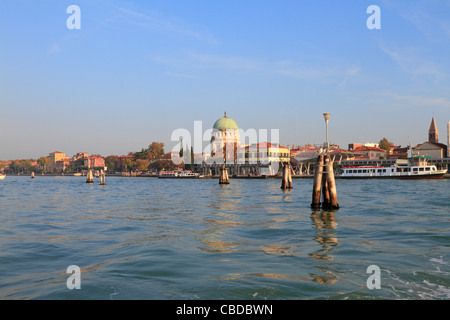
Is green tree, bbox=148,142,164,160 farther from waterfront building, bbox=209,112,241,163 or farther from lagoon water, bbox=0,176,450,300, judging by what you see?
lagoon water, bbox=0,176,450,300

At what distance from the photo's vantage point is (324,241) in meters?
11.2

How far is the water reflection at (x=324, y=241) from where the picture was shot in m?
7.46

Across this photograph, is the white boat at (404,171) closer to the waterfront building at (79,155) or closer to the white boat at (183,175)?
the white boat at (183,175)

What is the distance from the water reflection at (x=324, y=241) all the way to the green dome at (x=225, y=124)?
321 ft

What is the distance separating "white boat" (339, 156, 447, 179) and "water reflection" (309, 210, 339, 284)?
5113 cm

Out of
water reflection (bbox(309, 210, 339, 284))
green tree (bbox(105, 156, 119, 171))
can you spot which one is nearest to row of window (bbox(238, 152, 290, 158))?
green tree (bbox(105, 156, 119, 171))

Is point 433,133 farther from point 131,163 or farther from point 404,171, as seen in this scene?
point 131,163

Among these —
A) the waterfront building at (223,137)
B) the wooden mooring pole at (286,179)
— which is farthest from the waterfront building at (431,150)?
the wooden mooring pole at (286,179)

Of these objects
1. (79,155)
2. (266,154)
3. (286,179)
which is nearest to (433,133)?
(266,154)

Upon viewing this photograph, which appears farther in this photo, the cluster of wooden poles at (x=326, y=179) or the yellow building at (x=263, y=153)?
the yellow building at (x=263, y=153)

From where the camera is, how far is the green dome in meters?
116

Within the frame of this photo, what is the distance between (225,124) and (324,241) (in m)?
106
